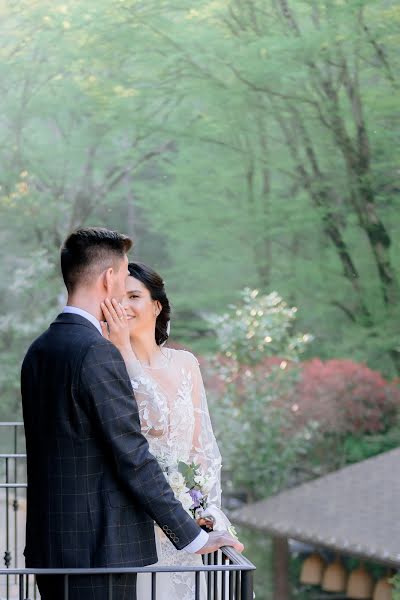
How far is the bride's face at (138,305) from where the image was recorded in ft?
8.99

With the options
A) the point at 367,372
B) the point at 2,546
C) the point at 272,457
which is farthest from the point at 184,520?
the point at 367,372

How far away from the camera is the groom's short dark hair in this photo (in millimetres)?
1970

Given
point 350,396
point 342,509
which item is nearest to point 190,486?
point 342,509

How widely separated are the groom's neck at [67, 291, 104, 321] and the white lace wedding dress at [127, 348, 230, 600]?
1.72 ft

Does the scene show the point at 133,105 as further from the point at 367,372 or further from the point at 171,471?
the point at 171,471

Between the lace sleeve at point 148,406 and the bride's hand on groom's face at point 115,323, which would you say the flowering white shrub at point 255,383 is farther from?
the bride's hand on groom's face at point 115,323

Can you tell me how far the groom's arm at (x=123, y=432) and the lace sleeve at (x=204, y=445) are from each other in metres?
0.56

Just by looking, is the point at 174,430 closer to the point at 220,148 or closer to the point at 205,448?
the point at 205,448

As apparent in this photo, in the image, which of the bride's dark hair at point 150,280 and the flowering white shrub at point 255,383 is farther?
the flowering white shrub at point 255,383

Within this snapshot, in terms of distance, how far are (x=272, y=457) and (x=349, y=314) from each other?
7.50 ft

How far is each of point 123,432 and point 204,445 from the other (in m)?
0.80

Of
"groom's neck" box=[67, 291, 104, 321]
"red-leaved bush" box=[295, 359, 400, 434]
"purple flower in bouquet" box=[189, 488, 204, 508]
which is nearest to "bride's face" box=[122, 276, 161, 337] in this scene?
"purple flower in bouquet" box=[189, 488, 204, 508]

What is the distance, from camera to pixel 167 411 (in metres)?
2.58

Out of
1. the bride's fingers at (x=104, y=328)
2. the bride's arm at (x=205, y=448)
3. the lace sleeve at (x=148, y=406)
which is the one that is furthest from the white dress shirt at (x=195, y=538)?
the lace sleeve at (x=148, y=406)
